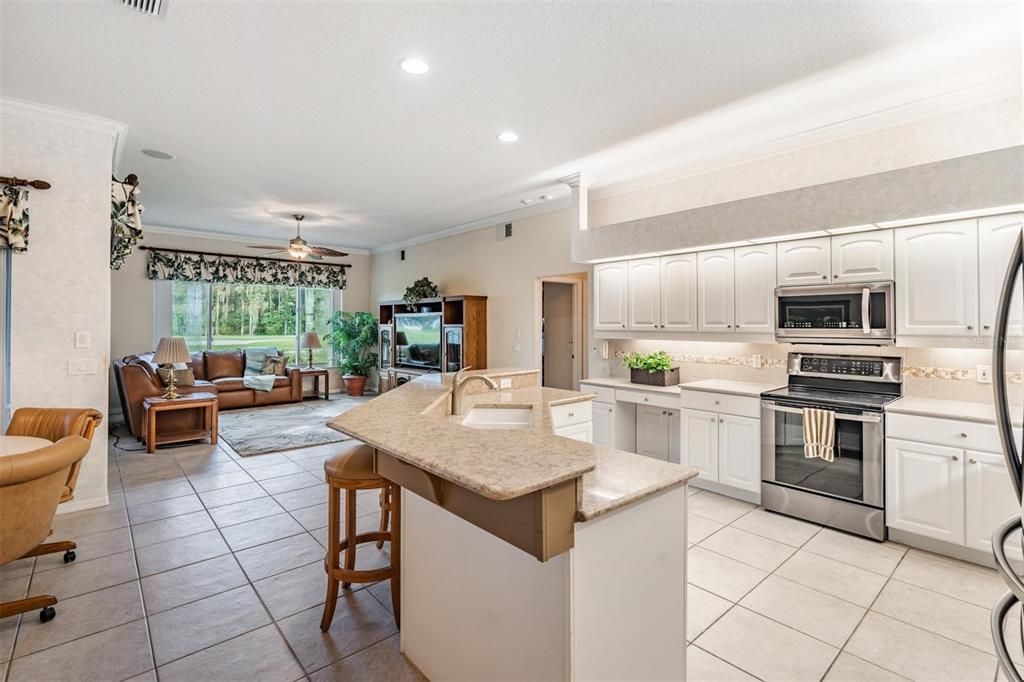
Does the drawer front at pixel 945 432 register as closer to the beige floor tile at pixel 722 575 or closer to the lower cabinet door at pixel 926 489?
the lower cabinet door at pixel 926 489

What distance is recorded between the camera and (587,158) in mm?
4207

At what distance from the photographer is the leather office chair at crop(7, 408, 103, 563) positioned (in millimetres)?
2676

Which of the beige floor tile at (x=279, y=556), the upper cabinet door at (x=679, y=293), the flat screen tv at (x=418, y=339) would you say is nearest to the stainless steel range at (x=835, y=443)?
the upper cabinet door at (x=679, y=293)

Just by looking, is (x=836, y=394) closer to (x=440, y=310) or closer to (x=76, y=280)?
(x=440, y=310)

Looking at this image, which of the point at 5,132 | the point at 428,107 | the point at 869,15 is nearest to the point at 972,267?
the point at 869,15

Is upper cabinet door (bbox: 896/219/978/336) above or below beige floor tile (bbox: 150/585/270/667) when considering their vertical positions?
above

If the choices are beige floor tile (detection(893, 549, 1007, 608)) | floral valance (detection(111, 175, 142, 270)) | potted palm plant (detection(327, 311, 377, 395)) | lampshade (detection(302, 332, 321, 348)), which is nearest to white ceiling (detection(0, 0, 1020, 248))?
floral valance (detection(111, 175, 142, 270))

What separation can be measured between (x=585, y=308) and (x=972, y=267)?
3909 millimetres

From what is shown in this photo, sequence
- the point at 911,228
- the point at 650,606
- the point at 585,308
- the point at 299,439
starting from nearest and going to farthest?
1. the point at 650,606
2. the point at 911,228
3. the point at 299,439
4. the point at 585,308

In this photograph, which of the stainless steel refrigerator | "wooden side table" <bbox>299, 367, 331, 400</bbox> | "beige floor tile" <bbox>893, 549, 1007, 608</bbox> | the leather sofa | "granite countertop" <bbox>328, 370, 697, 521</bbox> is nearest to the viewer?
the stainless steel refrigerator

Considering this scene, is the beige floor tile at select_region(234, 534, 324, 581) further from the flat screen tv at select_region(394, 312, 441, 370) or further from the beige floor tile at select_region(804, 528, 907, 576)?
the flat screen tv at select_region(394, 312, 441, 370)

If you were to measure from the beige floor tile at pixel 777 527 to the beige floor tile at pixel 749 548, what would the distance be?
0.08m

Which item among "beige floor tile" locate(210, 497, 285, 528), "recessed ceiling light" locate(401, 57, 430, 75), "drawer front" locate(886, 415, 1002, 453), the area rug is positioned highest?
"recessed ceiling light" locate(401, 57, 430, 75)

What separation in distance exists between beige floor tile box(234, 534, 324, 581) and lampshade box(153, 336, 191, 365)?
3.30m
